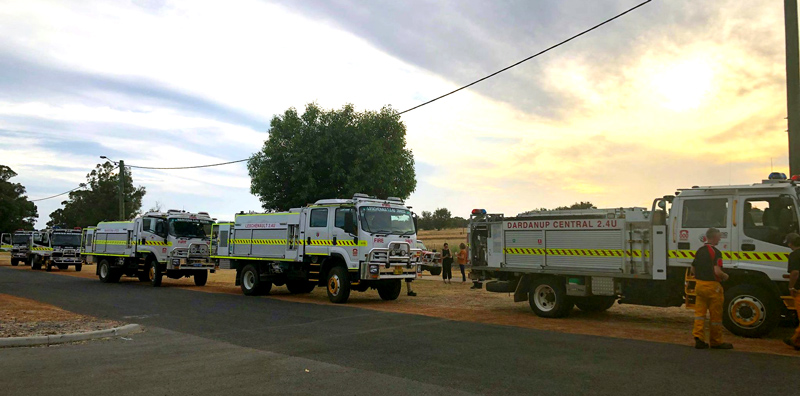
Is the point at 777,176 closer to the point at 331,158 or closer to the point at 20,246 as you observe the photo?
the point at 331,158

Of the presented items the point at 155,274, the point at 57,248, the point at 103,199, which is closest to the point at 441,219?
the point at 103,199

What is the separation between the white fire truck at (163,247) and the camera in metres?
23.7

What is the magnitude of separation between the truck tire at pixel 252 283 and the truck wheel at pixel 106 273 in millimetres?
9802

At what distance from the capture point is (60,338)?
998 cm

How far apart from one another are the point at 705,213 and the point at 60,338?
39.1 ft

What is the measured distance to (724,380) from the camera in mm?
7012

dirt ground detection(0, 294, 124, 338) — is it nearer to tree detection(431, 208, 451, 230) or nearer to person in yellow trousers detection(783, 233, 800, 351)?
person in yellow trousers detection(783, 233, 800, 351)

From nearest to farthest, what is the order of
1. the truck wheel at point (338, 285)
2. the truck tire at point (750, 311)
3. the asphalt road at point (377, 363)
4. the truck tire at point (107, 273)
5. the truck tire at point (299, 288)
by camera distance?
1. the asphalt road at point (377, 363)
2. the truck tire at point (750, 311)
3. the truck wheel at point (338, 285)
4. the truck tire at point (299, 288)
5. the truck tire at point (107, 273)

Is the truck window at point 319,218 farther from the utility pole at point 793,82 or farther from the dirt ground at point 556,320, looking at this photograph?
the utility pole at point 793,82

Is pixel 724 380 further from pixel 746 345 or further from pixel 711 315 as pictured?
pixel 746 345

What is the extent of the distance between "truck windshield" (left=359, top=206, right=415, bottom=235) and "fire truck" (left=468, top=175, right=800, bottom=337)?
2.83 meters

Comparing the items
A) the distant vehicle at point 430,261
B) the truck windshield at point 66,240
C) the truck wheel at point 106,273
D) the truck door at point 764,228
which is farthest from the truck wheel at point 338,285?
the truck windshield at point 66,240

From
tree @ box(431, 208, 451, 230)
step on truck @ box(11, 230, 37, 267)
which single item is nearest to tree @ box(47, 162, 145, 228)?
step on truck @ box(11, 230, 37, 267)

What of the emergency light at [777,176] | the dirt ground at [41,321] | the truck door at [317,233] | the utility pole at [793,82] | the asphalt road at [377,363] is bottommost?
the dirt ground at [41,321]
